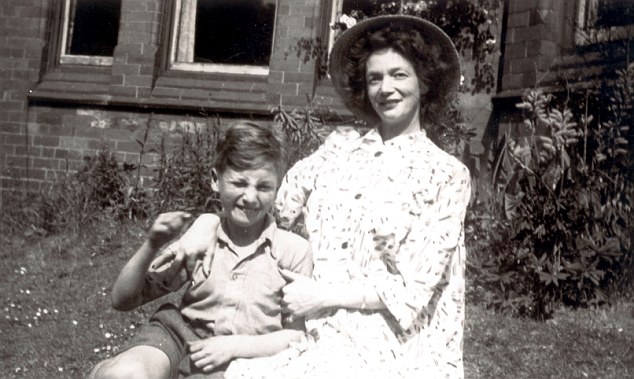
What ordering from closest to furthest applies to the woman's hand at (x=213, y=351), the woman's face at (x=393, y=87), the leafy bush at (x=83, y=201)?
the woman's hand at (x=213, y=351)
the woman's face at (x=393, y=87)
the leafy bush at (x=83, y=201)

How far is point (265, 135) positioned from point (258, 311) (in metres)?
0.59

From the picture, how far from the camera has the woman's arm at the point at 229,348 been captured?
248cm

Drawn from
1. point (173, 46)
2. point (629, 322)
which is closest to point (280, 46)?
point (173, 46)

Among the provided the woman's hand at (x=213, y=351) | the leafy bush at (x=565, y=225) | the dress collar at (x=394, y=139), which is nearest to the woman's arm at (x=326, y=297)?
the woman's hand at (x=213, y=351)

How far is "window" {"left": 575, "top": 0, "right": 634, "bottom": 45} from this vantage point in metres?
6.96

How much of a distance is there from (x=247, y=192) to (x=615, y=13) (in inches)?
226

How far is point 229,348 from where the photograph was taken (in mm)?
2506

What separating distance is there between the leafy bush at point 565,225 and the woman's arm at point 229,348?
3.20 m

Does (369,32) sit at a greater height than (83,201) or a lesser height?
greater

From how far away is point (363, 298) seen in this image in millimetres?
2570

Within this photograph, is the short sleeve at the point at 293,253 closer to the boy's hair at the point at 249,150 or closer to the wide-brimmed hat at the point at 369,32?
the boy's hair at the point at 249,150

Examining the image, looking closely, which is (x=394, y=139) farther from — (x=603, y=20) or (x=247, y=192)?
(x=603, y=20)

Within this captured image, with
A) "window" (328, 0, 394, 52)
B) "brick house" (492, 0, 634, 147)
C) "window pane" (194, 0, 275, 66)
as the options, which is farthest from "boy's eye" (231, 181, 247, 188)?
"window pane" (194, 0, 275, 66)

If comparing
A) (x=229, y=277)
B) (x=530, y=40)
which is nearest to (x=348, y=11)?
(x=530, y=40)
